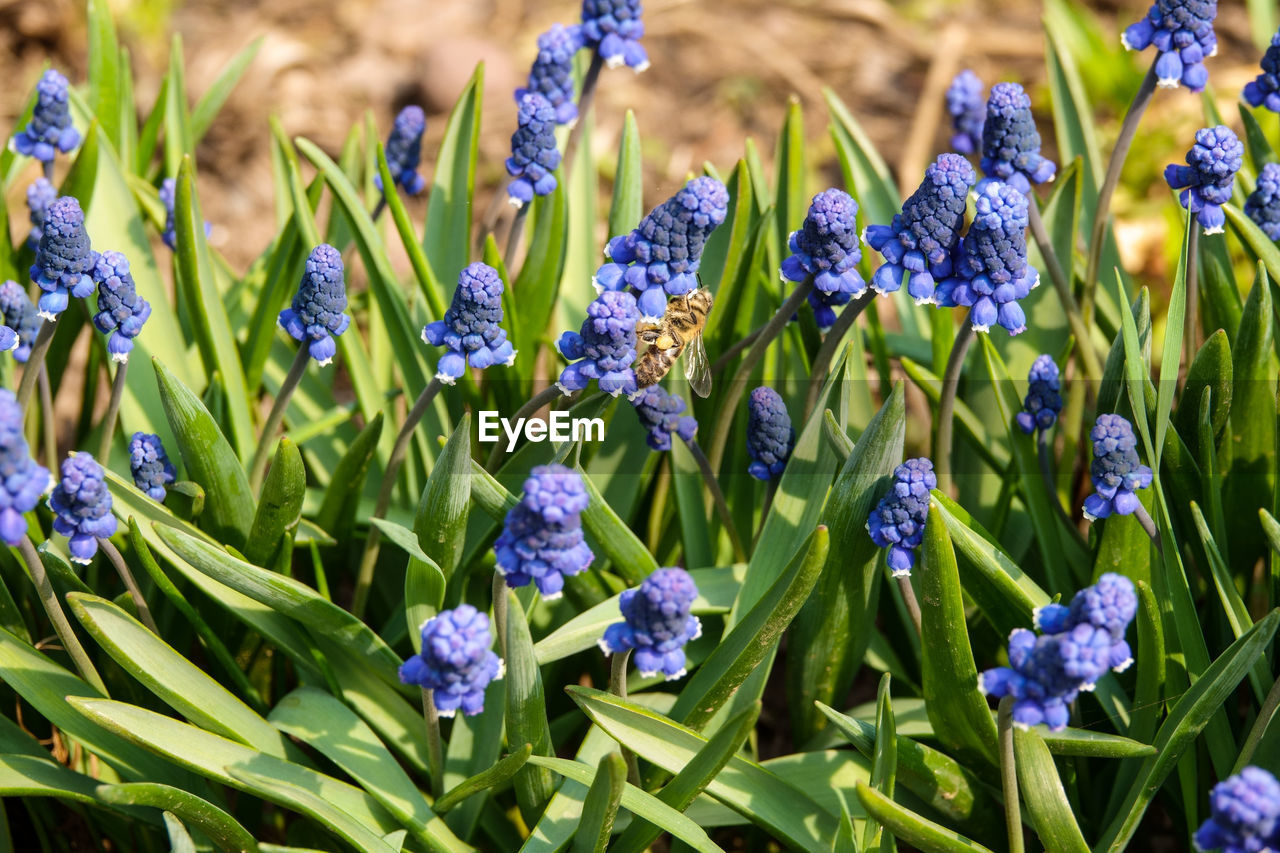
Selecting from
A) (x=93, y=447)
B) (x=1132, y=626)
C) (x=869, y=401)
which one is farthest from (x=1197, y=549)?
(x=93, y=447)

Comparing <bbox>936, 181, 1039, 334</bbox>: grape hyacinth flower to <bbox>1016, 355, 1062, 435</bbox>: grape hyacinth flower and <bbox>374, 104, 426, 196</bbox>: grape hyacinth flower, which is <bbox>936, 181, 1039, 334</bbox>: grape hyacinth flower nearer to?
<bbox>1016, 355, 1062, 435</bbox>: grape hyacinth flower

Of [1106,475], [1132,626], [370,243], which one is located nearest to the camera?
[1106,475]

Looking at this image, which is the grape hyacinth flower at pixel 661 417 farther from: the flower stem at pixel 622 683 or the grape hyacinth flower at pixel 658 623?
the grape hyacinth flower at pixel 658 623

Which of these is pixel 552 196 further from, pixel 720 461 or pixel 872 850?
pixel 872 850

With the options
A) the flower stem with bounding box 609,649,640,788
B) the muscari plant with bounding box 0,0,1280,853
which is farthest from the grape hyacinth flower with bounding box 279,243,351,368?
the flower stem with bounding box 609,649,640,788

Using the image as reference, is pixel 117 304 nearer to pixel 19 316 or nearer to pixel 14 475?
pixel 19 316

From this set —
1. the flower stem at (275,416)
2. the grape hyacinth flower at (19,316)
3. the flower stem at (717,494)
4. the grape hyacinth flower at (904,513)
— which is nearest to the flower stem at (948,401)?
the grape hyacinth flower at (904,513)

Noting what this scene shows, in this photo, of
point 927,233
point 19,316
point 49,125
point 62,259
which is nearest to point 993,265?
point 927,233
